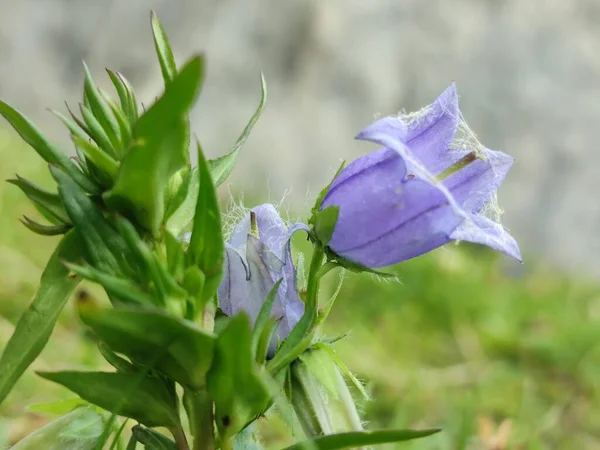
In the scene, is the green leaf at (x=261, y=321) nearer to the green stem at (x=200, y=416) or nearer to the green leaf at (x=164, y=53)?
the green stem at (x=200, y=416)

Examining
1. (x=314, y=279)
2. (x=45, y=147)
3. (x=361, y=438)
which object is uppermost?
(x=45, y=147)

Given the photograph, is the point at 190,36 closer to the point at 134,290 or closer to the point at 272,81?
the point at 272,81

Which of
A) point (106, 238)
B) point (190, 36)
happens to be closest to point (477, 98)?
point (190, 36)

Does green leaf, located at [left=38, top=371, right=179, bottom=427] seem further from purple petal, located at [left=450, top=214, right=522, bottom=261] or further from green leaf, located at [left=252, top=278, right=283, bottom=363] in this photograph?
purple petal, located at [left=450, top=214, right=522, bottom=261]

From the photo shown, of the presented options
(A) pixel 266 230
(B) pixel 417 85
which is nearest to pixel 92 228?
(A) pixel 266 230

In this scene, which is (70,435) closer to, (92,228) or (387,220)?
(92,228)

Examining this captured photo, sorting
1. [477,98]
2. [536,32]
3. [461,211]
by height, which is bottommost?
[461,211]
